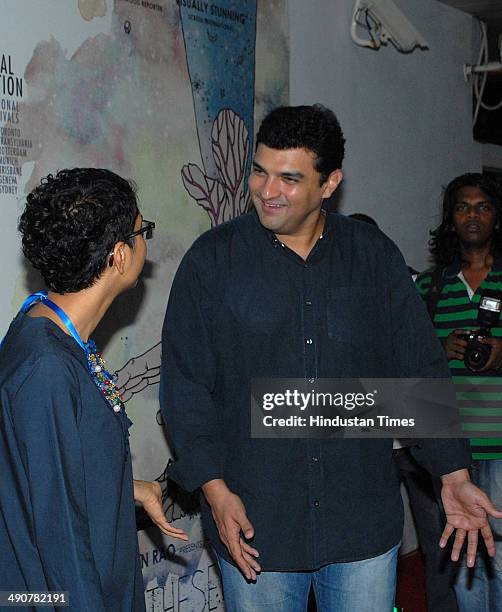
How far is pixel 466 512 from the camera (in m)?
2.27

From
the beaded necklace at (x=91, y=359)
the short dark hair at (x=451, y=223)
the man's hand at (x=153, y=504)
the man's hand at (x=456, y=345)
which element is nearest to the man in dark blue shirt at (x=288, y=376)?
the man's hand at (x=153, y=504)

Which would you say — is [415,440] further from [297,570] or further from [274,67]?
[274,67]

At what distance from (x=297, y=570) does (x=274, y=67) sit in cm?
226

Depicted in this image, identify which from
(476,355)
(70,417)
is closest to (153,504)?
(70,417)

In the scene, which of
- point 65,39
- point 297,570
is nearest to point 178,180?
point 65,39

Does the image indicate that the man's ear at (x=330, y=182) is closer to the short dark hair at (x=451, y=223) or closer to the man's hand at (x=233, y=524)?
the man's hand at (x=233, y=524)

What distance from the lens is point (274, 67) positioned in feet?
12.5

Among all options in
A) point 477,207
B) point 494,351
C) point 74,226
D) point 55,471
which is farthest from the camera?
point 477,207

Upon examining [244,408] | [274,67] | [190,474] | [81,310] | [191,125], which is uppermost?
[274,67]

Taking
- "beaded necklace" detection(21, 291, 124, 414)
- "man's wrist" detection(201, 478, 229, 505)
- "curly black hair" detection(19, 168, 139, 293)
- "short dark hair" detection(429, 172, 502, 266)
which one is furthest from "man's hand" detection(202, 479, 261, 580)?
"short dark hair" detection(429, 172, 502, 266)

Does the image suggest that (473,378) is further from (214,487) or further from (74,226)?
(74,226)

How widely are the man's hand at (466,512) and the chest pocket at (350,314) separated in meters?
0.42

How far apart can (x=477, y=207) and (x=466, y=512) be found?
1.55 m

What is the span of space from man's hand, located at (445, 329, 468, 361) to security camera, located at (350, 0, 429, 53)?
1.78m
